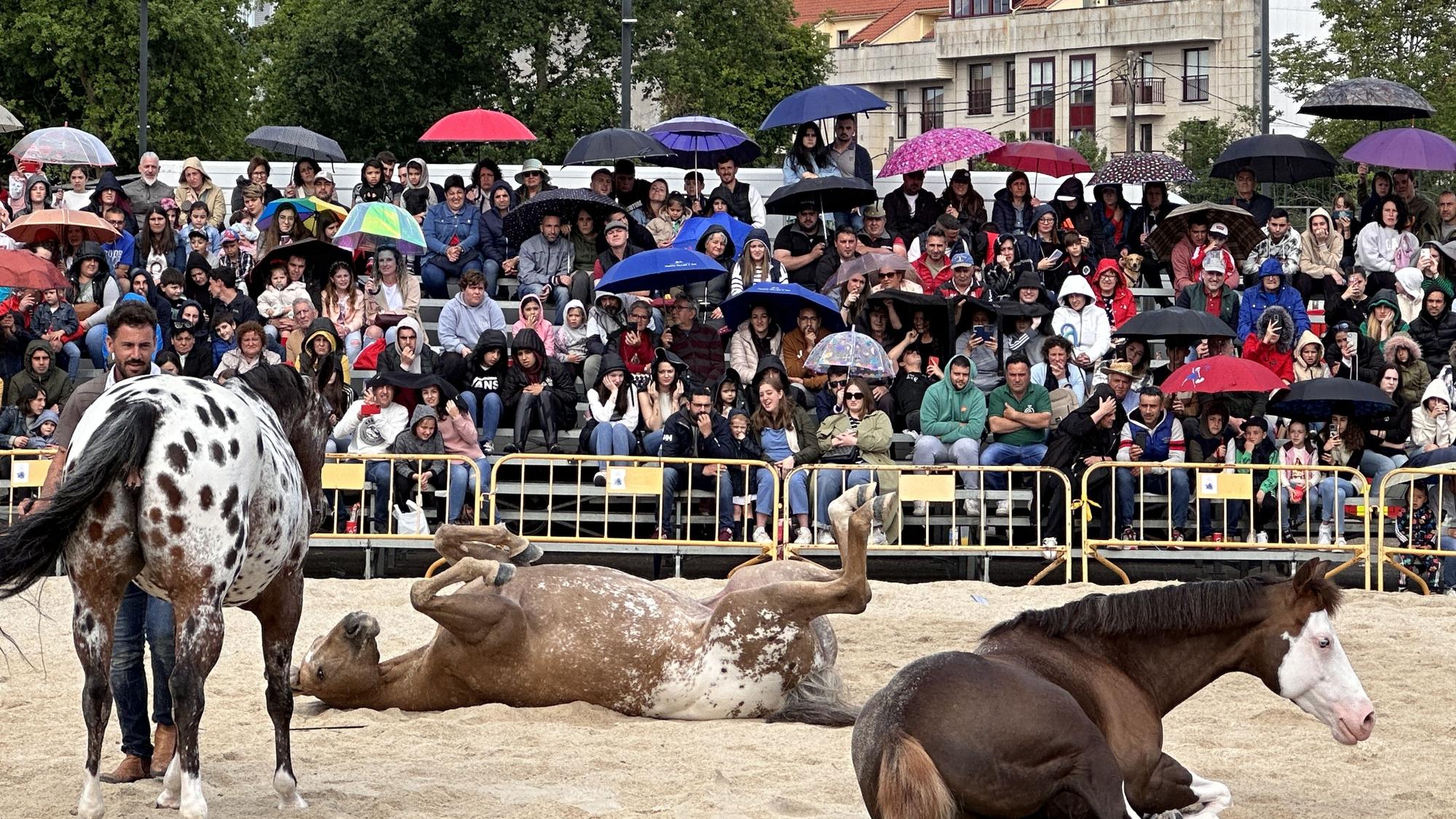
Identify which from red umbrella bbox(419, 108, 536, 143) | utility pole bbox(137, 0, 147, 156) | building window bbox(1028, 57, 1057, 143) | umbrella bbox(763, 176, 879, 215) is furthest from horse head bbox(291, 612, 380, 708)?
building window bbox(1028, 57, 1057, 143)

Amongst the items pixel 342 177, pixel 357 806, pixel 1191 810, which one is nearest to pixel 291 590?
pixel 357 806

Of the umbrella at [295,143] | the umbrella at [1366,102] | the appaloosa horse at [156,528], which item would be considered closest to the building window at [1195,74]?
the umbrella at [1366,102]

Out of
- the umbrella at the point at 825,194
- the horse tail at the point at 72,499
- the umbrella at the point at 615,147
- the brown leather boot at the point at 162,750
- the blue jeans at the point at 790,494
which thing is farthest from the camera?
the umbrella at the point at 615,147

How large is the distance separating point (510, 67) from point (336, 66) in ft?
13.7

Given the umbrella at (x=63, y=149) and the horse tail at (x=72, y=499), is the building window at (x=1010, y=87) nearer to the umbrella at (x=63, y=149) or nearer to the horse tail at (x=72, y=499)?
the umbrella at (x=63, y=149)

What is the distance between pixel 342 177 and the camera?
2381 centimetres

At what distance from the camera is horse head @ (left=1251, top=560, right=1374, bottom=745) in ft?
21.5

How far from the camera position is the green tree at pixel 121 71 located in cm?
3750

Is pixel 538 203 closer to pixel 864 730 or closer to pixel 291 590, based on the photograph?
pixel 291 590

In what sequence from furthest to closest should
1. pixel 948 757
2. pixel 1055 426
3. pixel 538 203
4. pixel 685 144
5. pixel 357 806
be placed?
1. pixel 685 144
2. pixel 538 203
3. pixel 1055 426
4. pixel 357 806
5. pixel 948 757

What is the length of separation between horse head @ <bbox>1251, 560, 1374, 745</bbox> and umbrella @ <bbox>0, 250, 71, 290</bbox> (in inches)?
Answer: 517

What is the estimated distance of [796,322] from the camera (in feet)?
55.3

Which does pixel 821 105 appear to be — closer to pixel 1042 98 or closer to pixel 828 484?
pixel 828 484

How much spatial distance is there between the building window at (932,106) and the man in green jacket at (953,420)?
68346 mm
